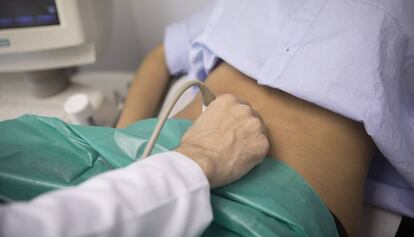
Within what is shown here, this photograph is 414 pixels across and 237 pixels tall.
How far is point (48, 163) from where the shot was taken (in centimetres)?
50

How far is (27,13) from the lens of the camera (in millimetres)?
747

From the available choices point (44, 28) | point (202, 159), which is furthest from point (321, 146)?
point (44, 28)

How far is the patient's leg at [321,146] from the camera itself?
2.01 feet

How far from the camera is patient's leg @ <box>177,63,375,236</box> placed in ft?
2.01

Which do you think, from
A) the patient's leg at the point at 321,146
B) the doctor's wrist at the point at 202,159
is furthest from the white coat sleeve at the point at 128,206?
the patient's leg at the point at 321,146

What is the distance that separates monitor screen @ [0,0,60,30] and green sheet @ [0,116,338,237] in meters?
0.27

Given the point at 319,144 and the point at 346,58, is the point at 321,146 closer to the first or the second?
the point at 319,144

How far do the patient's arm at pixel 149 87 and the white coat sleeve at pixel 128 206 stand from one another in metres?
0.51

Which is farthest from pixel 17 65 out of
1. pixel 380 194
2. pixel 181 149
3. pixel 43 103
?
pixel 380 194

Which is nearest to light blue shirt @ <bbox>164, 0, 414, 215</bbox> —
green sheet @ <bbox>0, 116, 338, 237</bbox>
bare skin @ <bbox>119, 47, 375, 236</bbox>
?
bare skin @ <bbox>119, 47, 375, 236</bbox>

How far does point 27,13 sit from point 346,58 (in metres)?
0.66

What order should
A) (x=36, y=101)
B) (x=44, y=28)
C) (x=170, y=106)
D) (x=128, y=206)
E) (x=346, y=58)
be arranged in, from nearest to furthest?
(x=128, y=206), (x=170, y=106), (x=346, y=58), (x=44, y=28), (x=36, y=101)

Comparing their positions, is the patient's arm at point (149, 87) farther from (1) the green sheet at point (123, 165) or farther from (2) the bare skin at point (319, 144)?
(1) the green sheet at point (123, 165)

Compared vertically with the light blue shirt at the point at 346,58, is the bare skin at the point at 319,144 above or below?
below
